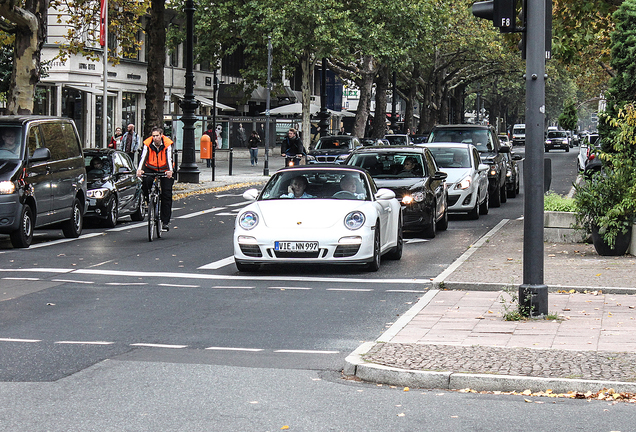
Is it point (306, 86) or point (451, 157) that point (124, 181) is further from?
point (306, 86)

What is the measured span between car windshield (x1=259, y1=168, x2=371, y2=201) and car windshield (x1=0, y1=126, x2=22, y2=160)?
4.84m

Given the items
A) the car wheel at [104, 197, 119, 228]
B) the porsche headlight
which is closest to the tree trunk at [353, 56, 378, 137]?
the car wheel at [104, 197, 119, 228]

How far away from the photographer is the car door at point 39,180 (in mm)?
17047

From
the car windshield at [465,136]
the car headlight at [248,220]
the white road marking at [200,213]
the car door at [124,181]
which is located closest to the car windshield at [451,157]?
the car windshield at [465,136]

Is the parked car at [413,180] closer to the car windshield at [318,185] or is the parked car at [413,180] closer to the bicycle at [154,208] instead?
the bicycle at [154,208]

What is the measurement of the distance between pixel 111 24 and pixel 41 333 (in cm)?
2350

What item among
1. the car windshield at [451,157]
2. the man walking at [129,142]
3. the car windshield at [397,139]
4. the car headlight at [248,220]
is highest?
the car windshield at [397,139]

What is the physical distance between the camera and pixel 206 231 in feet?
64.1

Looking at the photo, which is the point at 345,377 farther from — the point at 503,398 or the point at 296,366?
the point at 503,398

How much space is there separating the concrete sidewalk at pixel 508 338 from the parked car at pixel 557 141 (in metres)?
79.2

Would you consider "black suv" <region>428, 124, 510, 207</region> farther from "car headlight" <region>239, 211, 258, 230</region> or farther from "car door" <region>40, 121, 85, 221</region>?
"car headlight" <region>239, 211, 258, 230</region>

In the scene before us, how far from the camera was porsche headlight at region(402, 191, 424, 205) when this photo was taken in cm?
1806

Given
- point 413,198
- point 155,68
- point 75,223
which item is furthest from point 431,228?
point 155,68

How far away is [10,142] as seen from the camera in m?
17.1
